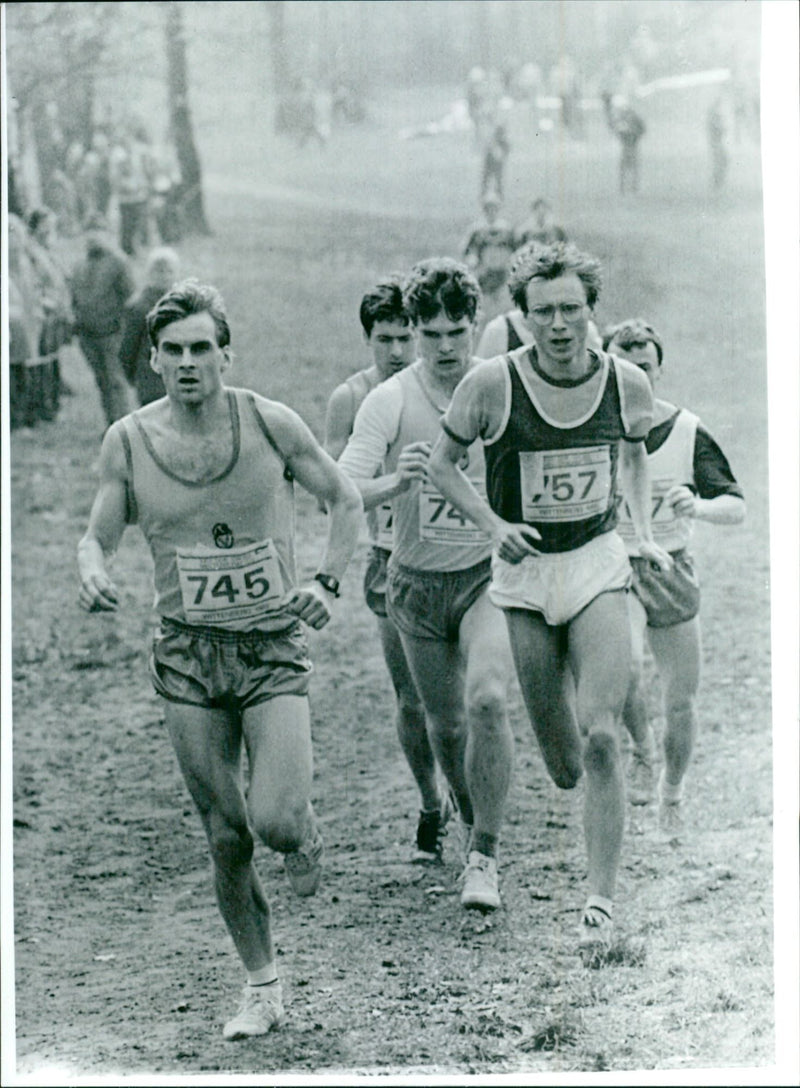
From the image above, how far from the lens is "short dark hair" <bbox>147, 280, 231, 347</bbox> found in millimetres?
4902

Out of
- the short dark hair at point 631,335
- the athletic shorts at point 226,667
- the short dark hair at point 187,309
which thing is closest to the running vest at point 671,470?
the short dark hair at point 631,335

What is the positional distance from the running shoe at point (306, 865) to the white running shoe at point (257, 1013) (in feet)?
0.99

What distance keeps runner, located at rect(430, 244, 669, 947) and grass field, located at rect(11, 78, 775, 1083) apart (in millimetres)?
381

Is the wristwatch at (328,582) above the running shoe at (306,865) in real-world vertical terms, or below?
above

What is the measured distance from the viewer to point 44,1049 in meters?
5.54

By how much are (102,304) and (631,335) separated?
1.98 meters

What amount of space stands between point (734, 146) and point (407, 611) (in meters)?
1.82

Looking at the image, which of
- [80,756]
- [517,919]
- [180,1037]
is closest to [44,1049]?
[180,1037]

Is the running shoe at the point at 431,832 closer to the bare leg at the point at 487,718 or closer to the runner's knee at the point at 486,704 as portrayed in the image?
the bare leg at the point at 487,718

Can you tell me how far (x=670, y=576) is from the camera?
5559mm

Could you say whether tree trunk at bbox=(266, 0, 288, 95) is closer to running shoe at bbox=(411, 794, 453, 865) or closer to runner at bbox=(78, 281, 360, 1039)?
runner at bbox=(78, 281, 360, 1039)

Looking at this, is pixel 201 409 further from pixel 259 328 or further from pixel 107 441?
pixel 259 328

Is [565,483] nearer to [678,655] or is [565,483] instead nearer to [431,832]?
[678,655]

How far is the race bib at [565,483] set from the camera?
16.7ft
